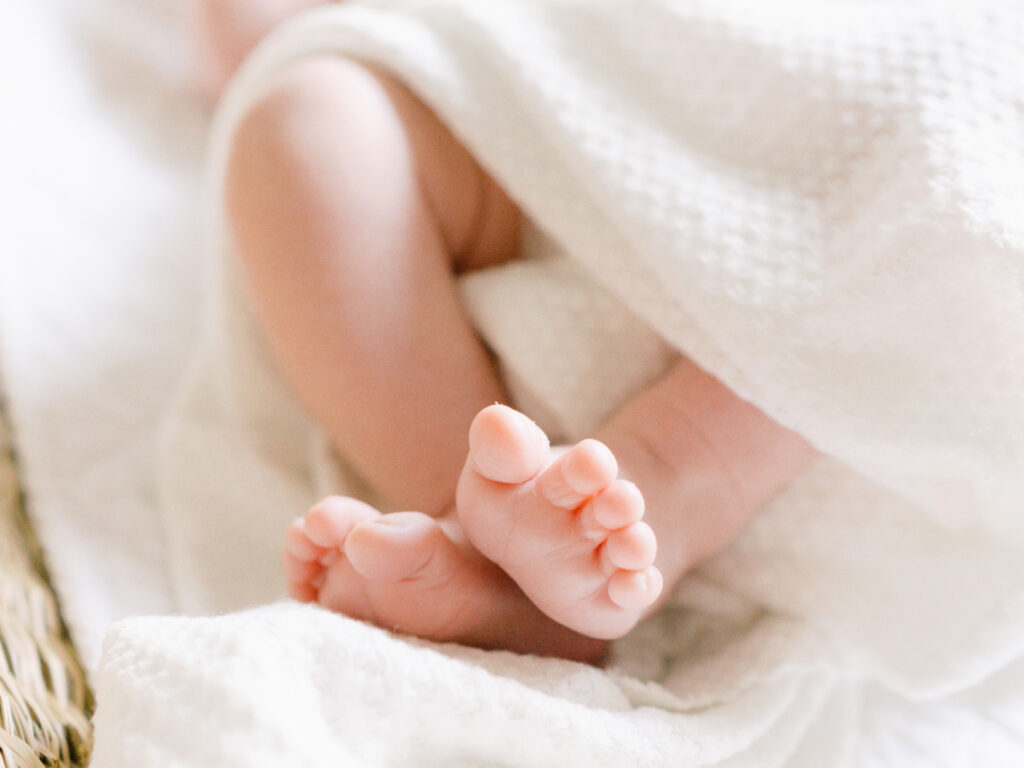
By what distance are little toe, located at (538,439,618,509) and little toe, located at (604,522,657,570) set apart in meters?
0.03

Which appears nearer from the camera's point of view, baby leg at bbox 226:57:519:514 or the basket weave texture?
the basket weave texture

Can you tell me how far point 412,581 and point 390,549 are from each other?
31mm

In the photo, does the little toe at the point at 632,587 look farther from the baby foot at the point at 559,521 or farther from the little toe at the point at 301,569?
the little toe at the point at 301,569

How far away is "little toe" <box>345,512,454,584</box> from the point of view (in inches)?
22.0

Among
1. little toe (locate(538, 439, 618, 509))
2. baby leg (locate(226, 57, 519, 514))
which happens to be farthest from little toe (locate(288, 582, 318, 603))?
little toe (locate(538, 439, 618, 509))

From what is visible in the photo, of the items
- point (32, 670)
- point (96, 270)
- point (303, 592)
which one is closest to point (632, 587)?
point (303, 592)

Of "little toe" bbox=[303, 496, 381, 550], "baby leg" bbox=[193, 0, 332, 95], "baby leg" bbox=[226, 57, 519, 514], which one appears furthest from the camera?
"baby leg" bbox=[193, 0, 332, 95]

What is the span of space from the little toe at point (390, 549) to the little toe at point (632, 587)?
0.37 ft

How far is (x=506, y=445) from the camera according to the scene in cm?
51

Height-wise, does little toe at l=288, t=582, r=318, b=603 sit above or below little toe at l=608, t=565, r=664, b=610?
below

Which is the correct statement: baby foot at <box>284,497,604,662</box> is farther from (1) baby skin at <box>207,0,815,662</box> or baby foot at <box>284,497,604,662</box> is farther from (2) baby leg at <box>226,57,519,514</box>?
(2) baby leg at <box>226,57,519,514</box>

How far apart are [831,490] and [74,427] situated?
682mm

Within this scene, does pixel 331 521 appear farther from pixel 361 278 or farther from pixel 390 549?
pixel 361 278

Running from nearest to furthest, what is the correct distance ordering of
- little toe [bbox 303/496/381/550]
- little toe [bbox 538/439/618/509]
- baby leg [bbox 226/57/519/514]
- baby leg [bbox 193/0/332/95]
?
little toe [bbox 538/439/618/509] → little toe [bbox 303/496/381/550] → baby leg [bbox 226/57/519/514] → baby leg [bbox 193/0/332/95]
